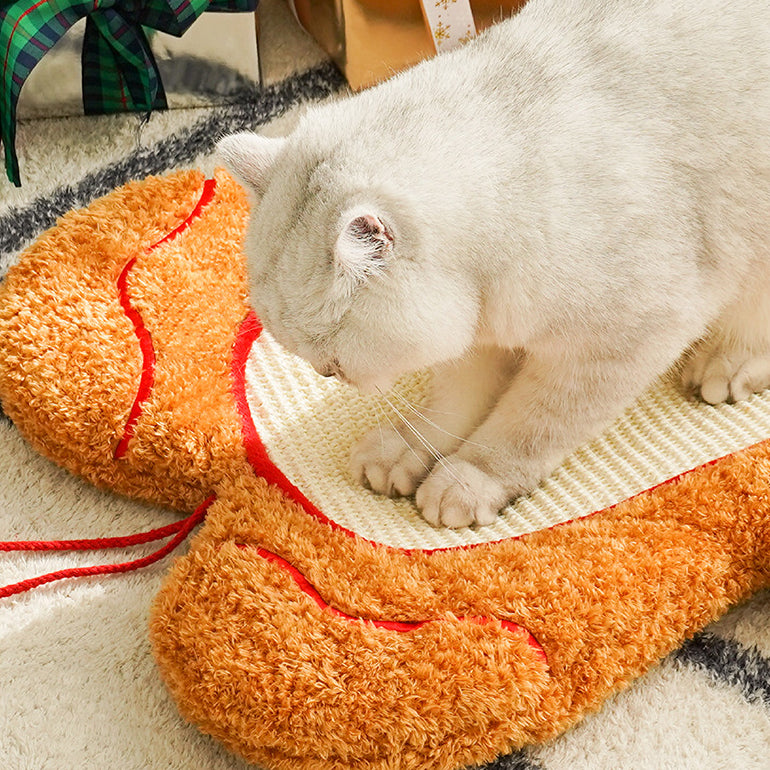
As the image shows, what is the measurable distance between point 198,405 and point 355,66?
0.75 m

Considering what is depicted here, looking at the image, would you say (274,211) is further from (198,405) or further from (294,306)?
(198,405)

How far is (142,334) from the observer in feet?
4.12

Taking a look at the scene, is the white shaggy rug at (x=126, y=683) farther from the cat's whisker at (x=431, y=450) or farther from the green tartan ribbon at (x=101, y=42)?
the green tartan ribbon at (x=101, y=42)

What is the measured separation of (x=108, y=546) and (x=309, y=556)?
28 cm

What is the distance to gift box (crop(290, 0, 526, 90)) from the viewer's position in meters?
1.43

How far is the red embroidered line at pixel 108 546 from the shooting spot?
44.4 inches

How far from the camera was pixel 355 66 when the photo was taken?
1687 millimetres

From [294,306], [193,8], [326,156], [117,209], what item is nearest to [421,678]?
[294,306]

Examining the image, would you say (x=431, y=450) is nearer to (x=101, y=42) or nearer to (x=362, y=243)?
(x=362, y=243)

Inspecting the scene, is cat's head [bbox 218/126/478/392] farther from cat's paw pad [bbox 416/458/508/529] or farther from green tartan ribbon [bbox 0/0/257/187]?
green tartan ribbon [bbox 0/0/257/187]

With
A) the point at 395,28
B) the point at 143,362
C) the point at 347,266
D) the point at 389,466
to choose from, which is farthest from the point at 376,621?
the point at 395,28

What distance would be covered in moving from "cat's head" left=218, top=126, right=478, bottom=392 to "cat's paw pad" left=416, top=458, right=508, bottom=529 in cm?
17

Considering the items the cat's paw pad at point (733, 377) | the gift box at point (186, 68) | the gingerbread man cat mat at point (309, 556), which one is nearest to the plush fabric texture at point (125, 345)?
the gingerbread man cat mat at point (309, 556)

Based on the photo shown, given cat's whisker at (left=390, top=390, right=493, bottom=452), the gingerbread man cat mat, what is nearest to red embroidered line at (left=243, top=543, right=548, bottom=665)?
the gingerbread man cat mat
